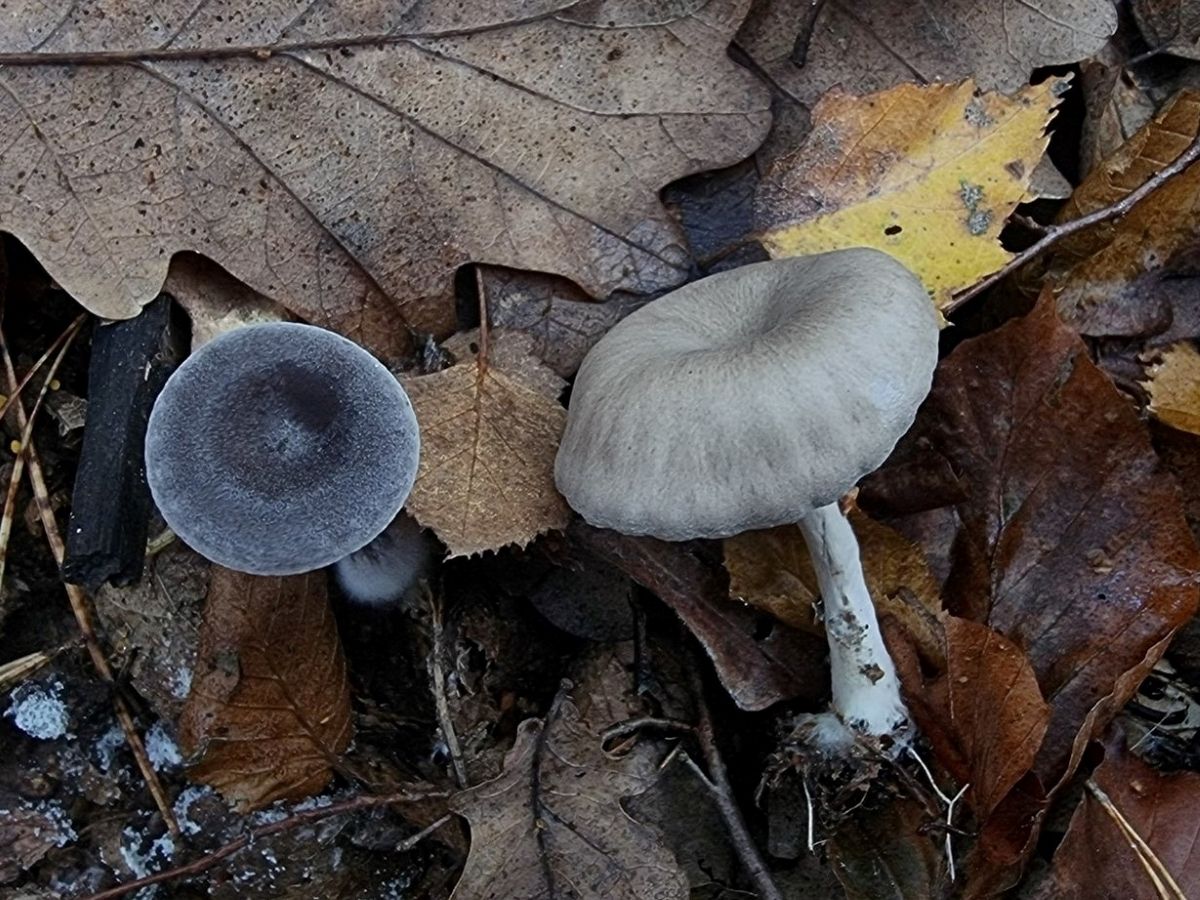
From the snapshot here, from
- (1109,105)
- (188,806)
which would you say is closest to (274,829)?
(188,806)

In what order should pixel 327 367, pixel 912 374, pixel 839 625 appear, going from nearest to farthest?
pixel 912 374
pixel 327 367
pixel 839 625

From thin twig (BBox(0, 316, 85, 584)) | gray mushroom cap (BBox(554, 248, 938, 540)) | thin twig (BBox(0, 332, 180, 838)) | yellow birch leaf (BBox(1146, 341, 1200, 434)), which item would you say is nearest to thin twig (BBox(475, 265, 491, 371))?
gray mushroom cap (BBox(554, 248, 938, 540))

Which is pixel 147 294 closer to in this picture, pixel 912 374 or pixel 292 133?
pixel 292 133

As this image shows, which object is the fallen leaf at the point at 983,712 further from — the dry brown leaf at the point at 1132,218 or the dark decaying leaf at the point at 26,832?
the dark decaying leaf at the point at 26,832

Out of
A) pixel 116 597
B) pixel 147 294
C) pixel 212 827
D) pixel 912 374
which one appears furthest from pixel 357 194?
pixel 212 827

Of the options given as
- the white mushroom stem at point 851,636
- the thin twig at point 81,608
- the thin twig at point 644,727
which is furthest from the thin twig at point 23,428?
the white mushroom stem at point 851,636

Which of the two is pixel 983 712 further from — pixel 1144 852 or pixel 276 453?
pixel 276 453
